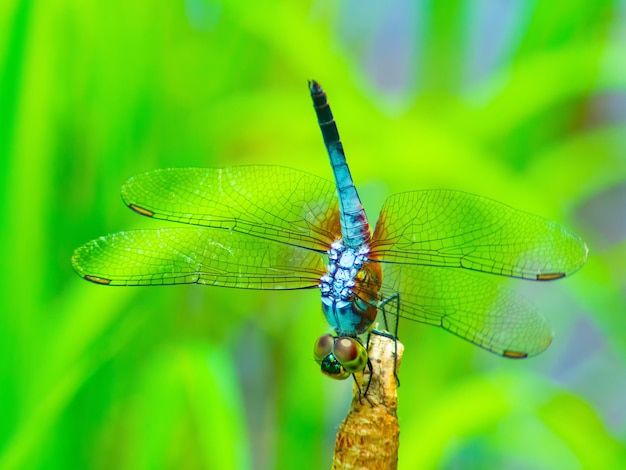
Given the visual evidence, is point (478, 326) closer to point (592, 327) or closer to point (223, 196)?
point (223, 196)

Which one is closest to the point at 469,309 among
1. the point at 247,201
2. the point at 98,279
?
the point at 247,201

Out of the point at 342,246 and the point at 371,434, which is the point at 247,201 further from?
the point at 371,434

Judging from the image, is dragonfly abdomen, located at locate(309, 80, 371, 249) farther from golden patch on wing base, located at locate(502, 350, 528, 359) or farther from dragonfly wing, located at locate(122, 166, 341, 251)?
golden patch on wing base, located at locate(502, 350, 528, 359)

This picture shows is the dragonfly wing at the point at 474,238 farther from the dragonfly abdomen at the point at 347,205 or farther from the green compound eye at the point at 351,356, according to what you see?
the green compound eye at the point at 351,356

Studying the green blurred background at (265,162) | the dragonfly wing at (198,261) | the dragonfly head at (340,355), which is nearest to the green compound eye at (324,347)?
the dragonfly head at (340,355)

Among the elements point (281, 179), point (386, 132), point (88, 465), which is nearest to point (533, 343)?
point (281, 179)

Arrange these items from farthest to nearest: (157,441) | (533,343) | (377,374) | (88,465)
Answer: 1. (88,465)
2. (157,441)
3. (533,343)
4. (377,374)

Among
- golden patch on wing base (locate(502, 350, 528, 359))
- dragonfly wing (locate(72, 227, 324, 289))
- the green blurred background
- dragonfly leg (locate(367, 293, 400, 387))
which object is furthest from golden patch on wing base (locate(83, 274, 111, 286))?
golden patch on wing base (locate(502, 350, 528, 359))
